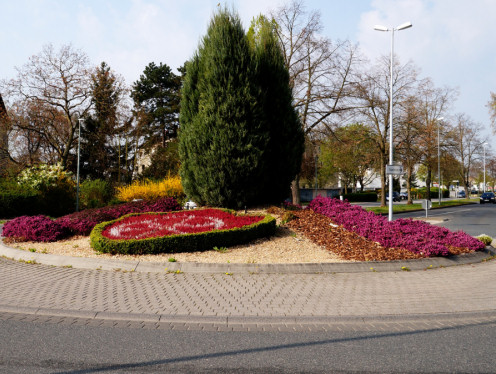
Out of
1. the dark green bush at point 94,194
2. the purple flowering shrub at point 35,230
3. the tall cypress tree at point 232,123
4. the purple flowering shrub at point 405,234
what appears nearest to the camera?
the purple flowering shrub at point 405,234

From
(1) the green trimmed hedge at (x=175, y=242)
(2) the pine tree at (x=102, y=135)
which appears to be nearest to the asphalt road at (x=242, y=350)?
(1) the green trimmed hedge at (x=175, y=242)

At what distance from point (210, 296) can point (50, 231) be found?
7.23m

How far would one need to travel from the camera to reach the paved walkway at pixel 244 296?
5.38 meters

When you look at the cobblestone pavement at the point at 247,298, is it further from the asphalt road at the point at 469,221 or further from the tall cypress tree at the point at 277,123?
the asphalt road at the point at 469,221

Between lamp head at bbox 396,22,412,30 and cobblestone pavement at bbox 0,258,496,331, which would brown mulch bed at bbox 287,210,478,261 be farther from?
lamp head at bbox 396,22,412,30

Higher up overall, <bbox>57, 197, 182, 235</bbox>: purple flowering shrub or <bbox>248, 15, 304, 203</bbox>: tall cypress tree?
<bbox>248, 15, 304, 203</bbox>: tall cypress tree

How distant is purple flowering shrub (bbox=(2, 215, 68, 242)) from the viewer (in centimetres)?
1133

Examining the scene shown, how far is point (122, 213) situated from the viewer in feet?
45.4

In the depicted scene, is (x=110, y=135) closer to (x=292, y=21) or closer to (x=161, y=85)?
(x=161, y=85)

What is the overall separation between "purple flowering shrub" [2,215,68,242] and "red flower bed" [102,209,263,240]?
1.58m

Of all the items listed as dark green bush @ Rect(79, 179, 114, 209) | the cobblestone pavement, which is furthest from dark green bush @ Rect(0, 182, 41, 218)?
the cobblestone pavement

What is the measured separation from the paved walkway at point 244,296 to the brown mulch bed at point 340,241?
0.67 meters

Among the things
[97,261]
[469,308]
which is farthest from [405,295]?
[97,261]

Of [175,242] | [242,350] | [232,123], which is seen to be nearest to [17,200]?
[232,123]
